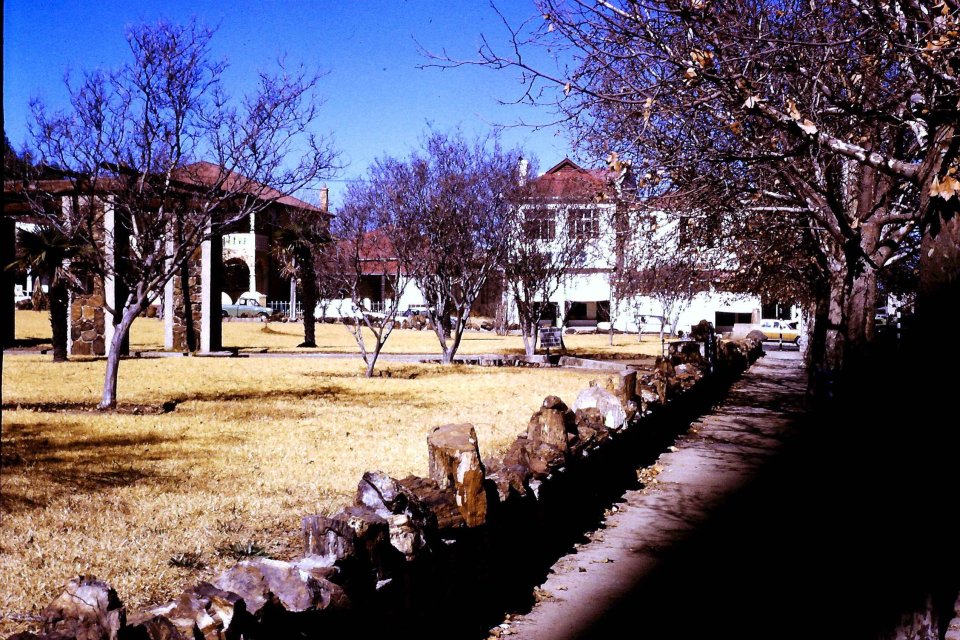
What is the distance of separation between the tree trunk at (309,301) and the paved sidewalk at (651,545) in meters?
24.4

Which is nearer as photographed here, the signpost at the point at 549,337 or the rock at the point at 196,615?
the rock at the point at 196,615

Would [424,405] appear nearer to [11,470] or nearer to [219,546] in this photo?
[11,470]

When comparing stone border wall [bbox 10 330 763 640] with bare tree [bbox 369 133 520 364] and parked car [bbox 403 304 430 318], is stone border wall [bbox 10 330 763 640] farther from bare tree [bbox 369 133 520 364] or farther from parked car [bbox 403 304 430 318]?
parked car [bbox 403 304 430 318]

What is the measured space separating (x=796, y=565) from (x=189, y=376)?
15.7 meters

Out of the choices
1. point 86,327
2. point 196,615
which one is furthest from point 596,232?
point 196,615

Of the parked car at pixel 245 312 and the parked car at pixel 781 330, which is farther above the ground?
the parked car at pixel 245 312

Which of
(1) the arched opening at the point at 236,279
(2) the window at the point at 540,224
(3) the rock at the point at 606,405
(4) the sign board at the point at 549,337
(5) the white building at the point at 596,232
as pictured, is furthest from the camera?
(1) the arched opening at the point at 236,279

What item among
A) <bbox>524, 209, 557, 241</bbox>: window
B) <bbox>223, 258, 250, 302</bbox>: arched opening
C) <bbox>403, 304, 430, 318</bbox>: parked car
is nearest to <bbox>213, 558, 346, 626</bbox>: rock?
<bbox>524, 209, 557, 241</bbox>: window

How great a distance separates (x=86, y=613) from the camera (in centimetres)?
251

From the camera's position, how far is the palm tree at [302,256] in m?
33.9

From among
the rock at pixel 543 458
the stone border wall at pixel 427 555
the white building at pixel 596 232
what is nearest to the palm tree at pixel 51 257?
the white building at pixel 596 232

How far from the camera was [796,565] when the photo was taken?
5.87 m

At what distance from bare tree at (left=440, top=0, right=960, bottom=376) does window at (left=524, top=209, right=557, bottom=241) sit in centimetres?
1230

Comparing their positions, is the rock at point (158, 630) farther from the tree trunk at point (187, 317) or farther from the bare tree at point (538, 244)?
the tree trunk at point (187, 317)
